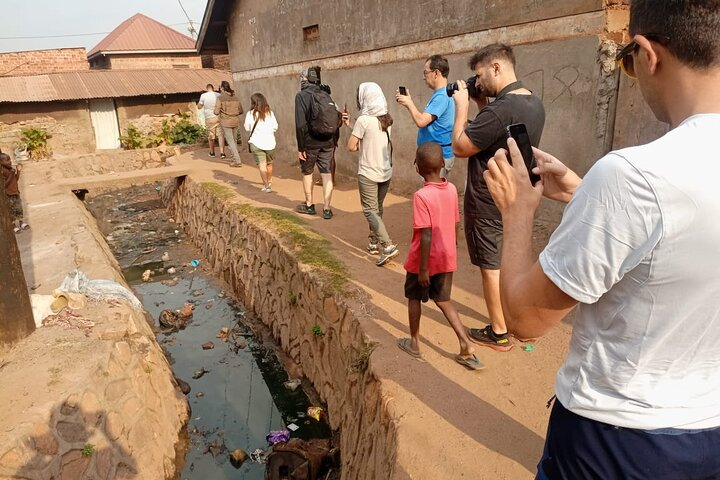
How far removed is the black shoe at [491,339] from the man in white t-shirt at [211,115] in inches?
420

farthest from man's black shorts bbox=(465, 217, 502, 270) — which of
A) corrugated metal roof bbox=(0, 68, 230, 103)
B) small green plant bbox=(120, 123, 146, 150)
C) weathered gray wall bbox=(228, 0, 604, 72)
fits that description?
corrugated metal roof bbox=(0, 68, 230, 103)

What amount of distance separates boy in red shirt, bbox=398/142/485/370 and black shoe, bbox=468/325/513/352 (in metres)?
0.31

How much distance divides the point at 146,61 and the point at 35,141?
10.9 metres

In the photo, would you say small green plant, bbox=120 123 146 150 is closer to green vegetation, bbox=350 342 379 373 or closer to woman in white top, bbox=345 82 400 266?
woman in white top, bbox=345 82 400 266

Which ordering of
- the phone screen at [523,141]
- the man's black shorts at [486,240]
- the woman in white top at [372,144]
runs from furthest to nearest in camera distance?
the woman in white top at [372,144] < the man's black shorts at [486,240] < the phone screen at [523,141]

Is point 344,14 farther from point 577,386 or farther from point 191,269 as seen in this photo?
point 577,386

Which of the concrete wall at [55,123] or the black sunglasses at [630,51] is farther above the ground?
the concrete wall at [55,123]

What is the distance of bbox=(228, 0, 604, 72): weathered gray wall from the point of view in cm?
588

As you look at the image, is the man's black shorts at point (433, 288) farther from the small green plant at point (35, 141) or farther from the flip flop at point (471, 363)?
the small green plant at point (35, 141)

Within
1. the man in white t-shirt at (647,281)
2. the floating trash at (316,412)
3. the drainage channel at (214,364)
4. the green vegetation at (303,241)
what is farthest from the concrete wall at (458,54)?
the man in white t-shirt at (647,281)

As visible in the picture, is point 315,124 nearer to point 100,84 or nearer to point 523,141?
point 523,141

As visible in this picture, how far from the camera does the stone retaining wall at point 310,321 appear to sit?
362 centimetres

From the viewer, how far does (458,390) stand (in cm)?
337

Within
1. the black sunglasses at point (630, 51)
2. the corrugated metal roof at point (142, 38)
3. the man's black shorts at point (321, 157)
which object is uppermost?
the corrugated metal roof at point (142, 38)
